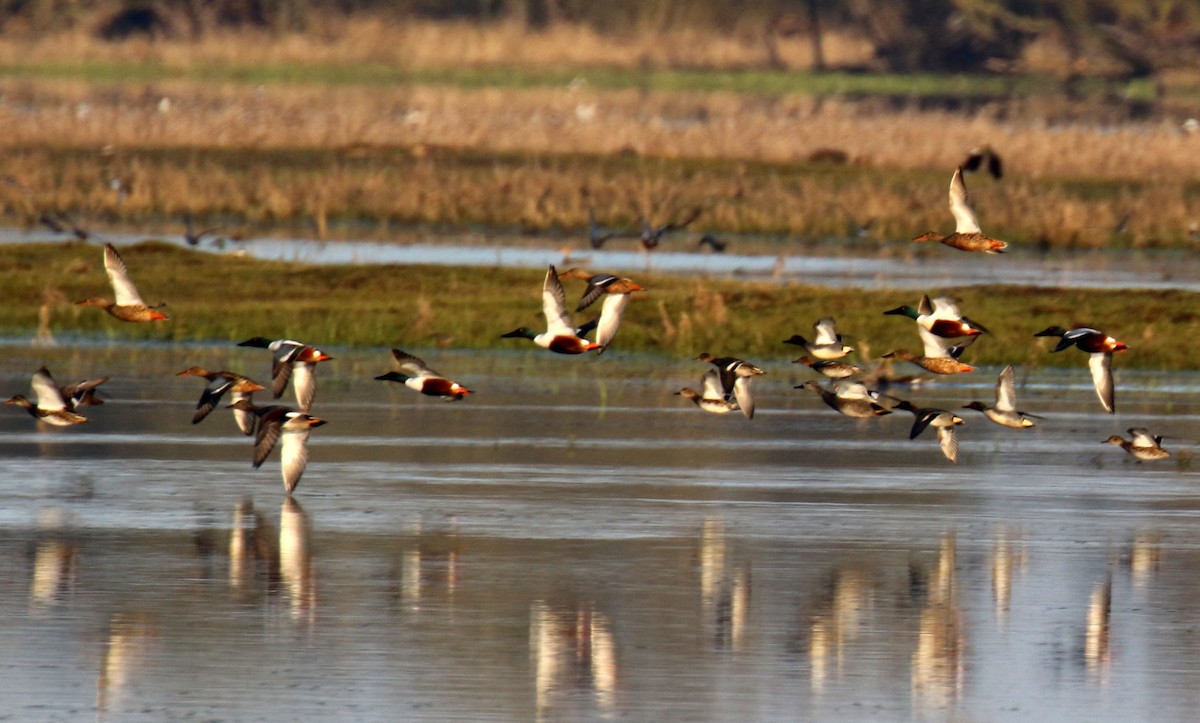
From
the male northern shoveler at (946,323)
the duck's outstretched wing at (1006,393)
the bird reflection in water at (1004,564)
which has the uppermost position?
the male northern shoveler at (946,323)

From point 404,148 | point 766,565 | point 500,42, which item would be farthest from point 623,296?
point 500,42

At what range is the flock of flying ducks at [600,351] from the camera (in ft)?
52.6

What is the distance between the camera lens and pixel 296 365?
17.9 m

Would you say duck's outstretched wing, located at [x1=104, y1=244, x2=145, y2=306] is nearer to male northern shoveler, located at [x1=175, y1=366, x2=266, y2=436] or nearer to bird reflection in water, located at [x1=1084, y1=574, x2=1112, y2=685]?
male northern shoveler, located at [x1=175, y1=366, x2=266, y2=436]

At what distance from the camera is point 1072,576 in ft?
42.9

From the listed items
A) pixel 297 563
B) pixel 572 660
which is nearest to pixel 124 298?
pixel 297 563

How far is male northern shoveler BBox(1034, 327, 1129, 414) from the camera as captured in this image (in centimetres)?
1594

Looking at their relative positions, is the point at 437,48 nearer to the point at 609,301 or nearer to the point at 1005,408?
the point at 609,301

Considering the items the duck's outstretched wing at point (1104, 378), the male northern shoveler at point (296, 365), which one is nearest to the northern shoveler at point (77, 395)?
the male northern shoveler at point (296, 365)

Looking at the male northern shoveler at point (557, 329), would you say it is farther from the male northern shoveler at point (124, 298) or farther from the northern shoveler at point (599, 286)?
the male northern shoveler at point (124, 298)

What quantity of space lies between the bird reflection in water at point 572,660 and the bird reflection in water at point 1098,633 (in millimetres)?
1969

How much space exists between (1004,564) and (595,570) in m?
2.14

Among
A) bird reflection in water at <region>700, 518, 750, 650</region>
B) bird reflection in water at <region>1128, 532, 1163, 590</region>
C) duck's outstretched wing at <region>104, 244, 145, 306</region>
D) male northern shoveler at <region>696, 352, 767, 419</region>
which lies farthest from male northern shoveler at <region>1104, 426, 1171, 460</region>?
duck's outstretched wing at <region>104, 244, 145, 306</region>

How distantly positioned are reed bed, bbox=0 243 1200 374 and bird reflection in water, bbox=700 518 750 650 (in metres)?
10.6
